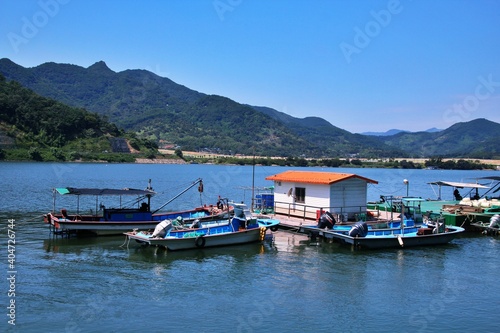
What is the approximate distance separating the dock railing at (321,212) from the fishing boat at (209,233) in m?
2.75

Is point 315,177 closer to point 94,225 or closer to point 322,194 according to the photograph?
point 322,194

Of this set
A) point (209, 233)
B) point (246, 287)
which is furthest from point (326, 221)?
point (246, 287)

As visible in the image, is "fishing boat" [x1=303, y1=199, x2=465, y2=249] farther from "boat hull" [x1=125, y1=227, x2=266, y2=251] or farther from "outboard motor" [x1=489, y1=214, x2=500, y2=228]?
"outboard motor" [x1=489, y1=214, x2=500, y2=228]

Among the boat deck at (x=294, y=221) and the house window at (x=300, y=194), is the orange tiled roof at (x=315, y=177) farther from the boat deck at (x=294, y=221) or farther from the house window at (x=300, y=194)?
the boat deck at (x=294, y=221)

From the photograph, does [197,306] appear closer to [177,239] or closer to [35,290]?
[35,290]

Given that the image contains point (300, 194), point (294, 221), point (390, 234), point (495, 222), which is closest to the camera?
point (390, 234)

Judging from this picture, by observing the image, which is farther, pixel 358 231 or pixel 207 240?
pixel 358 231

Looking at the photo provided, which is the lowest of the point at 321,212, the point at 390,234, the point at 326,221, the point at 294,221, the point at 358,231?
the point at 390,234

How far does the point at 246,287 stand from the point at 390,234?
41.6 ft

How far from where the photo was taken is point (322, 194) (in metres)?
32.5

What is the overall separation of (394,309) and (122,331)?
1033 centimetres

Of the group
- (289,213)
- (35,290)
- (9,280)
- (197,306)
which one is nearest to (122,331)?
(197,306)

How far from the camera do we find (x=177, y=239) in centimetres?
2725

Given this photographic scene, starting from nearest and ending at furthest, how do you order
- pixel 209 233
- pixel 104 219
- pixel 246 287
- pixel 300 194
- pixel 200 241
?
pixel 246 287 < pixel 200 241 < pixel 209 233 < pixel 104 219 < pixel 300 194
